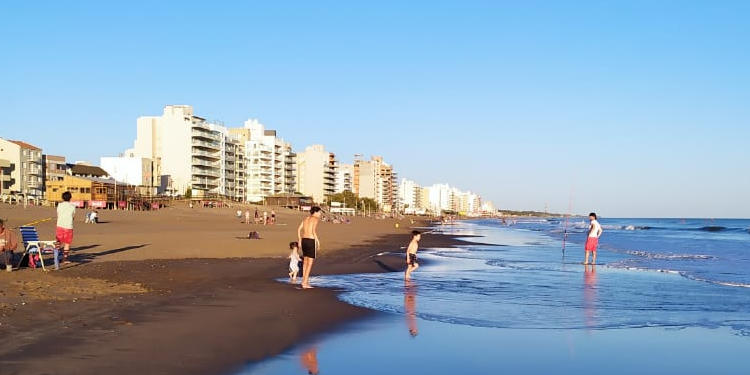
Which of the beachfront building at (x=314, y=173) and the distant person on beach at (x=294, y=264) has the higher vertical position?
the beachfront building at (x=314, y=173)

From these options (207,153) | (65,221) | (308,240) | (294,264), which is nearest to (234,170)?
(207,153)

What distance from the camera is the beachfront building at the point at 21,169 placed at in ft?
281

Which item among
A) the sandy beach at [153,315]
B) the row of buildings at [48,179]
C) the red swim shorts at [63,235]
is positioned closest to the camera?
the sandy beach at [153,315]

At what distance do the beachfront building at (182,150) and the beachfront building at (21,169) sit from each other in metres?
18.7

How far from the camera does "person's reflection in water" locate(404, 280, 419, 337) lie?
27.8 feet

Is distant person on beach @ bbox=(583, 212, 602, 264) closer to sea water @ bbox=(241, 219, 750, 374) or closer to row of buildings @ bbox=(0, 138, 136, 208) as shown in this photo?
sea water @ bbox=(241, 219, 750, 374)

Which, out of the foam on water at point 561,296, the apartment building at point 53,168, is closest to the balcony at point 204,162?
the apartment building at point 53,168

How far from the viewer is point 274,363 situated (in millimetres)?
6332

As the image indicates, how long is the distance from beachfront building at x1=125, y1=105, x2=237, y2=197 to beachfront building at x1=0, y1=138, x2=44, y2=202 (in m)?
18.7

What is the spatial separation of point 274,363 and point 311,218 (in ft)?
20.3

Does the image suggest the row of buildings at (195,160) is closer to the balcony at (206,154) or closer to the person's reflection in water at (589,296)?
the balcony at (206,154)

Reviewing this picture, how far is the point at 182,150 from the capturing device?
108062 millimetres

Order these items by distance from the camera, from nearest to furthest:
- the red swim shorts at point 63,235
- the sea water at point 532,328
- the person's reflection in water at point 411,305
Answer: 1. the sea water at point 532,328
2. the person's reflection in water at point 411,305
3. the red swim shorts at point 63,235

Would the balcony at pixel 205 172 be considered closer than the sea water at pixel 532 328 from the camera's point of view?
No
